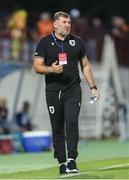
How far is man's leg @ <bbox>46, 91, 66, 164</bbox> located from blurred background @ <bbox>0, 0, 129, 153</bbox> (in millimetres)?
8877

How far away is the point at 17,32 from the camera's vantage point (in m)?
26.3

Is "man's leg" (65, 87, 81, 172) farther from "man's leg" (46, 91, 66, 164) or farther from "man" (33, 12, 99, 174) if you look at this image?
"man's leg" (46, 91, 66, 164)

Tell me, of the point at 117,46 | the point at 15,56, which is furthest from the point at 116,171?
the point at 117,46

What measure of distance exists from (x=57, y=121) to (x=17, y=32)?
13835 mm

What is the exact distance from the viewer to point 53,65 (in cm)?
1225

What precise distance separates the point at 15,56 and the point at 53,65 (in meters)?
14.4

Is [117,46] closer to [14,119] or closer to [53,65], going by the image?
[14,119]

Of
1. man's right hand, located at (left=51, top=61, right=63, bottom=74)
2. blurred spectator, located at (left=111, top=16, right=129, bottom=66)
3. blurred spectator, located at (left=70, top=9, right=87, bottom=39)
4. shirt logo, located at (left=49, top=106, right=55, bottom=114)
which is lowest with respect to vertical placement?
blurred spectator, located at (left=111, top=16, right=129, bottom=66)

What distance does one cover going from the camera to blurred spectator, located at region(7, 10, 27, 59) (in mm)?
26234

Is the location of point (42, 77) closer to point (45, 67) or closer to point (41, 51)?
point (41, 51)

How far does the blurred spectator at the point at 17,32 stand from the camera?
86.1ft

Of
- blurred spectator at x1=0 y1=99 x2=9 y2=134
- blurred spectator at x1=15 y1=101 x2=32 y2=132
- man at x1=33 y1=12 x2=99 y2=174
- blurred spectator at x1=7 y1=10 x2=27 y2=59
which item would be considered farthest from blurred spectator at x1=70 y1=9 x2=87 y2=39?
man at x1=33 y1=12 x2=99 y2=174

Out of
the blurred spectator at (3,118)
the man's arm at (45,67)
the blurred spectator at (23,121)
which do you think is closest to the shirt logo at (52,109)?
the man's arm at (45,67)

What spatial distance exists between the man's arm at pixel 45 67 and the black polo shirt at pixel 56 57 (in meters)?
0.08
